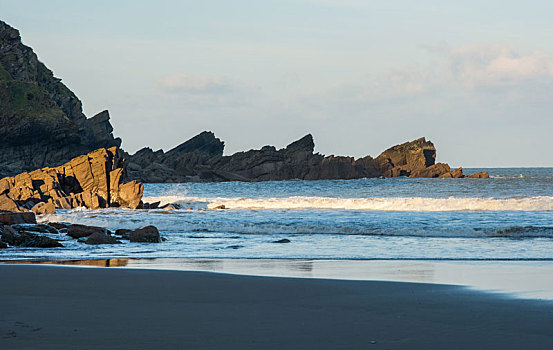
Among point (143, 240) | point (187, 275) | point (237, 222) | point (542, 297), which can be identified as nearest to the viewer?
point (542, 297)

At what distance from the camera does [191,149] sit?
119 meters

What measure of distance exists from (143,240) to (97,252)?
6.72 ft

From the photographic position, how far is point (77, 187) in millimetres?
29344

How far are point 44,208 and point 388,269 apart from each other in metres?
17.8

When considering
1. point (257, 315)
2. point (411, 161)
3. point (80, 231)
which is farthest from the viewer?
point (411, 161)

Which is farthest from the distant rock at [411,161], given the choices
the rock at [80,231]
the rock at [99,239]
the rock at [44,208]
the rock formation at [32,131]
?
the rock at [99,239]

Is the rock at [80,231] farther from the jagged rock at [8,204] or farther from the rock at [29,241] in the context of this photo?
the jagged rock at [8,204]

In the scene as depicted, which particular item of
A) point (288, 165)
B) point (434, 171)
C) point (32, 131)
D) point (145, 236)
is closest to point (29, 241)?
point (145, 236)

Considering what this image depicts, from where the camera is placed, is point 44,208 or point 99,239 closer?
point 99,239

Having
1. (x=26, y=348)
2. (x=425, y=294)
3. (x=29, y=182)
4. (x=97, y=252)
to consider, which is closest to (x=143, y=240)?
(x=97, y=252)

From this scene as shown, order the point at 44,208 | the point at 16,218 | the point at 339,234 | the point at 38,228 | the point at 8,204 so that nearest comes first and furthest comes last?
the point at 38,228, the point at 339,234, the point at 16,218, the point at 8,204, the point at 44,208

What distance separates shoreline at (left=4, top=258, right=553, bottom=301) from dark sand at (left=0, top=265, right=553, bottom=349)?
1.96ft

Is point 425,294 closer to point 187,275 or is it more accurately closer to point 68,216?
point 187,275

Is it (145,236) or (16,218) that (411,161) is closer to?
(16,218)
